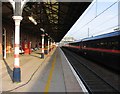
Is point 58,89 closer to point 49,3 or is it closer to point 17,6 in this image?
point 17,6

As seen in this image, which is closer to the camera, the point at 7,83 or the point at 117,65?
the point at 7,83

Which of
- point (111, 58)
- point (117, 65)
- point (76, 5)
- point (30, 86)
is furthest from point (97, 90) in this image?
point (76, 5)

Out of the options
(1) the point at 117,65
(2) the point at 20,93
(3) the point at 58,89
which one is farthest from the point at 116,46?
(2) the point at 20,93

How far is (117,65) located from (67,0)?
6.71 meters

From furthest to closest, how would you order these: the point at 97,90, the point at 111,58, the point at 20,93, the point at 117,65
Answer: the point at 111,58 → the point at 117,65 → the point at 97,90 → the point at 20,93

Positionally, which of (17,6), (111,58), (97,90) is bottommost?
(97,90)

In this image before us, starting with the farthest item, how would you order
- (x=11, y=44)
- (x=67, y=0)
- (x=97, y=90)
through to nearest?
(x=11, y=44) < (x=67, y=0) < (x=97, y=90)

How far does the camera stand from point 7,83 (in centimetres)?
1130

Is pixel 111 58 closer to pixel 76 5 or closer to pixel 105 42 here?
pixel 105 42

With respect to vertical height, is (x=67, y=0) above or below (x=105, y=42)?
above

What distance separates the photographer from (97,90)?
11195 mm

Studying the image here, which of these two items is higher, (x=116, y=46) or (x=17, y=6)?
(x=17, y=6)

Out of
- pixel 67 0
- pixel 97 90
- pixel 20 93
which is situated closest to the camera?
pixel 20 93

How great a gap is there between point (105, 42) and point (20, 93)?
12.1 metres
